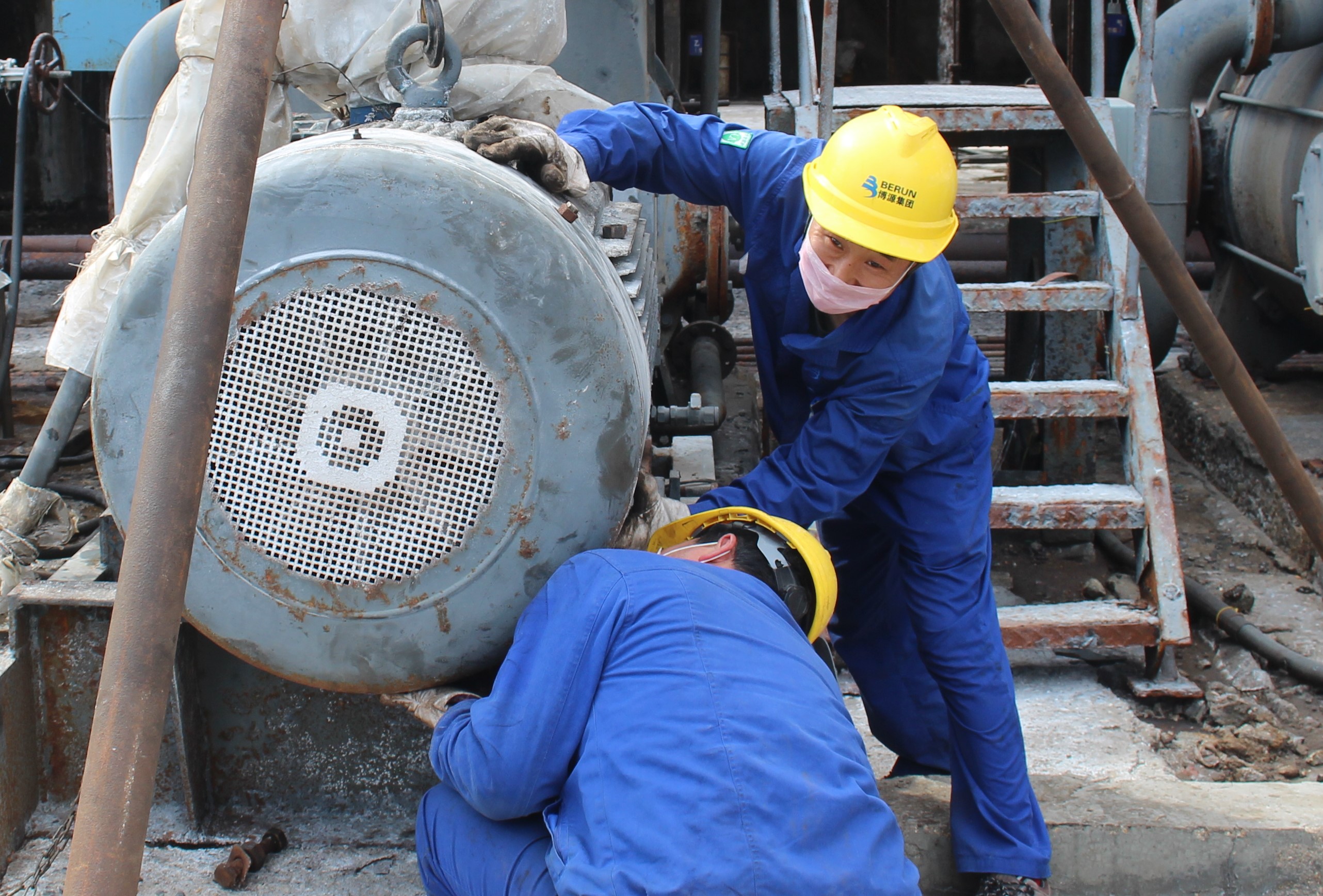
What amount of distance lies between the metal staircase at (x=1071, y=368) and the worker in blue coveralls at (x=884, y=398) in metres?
0.84

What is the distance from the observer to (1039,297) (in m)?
3.57

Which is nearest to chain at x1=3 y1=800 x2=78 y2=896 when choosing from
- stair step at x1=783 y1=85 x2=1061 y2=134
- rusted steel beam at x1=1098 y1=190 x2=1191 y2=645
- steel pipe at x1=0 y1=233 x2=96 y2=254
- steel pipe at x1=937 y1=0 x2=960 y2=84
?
rusted steel beam at x1=1098 y1=190 x2=1191 y2=645

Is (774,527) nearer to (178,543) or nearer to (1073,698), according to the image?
(178,543)

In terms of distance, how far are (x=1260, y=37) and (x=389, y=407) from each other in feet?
13.9

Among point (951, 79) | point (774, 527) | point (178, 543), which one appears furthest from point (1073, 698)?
point (951, 79)

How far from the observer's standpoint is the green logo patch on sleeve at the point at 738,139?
2426 mm

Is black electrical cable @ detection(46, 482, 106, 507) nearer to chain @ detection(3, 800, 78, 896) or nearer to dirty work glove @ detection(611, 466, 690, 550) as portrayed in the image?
chain @ detection(3, 800, 78, 896)

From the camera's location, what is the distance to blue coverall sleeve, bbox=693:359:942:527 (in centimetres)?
221

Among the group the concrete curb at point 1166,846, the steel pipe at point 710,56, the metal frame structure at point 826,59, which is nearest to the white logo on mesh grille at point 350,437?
the concrete curb at point 1166,846

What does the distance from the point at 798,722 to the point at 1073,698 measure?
2284 millimetres

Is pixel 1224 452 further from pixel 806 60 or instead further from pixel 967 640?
pixel 967 640

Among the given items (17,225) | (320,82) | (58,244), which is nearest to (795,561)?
(320,82)

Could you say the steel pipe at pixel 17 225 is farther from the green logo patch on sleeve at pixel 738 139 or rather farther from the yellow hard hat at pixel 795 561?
the yellow hard hat at pixel 795 561

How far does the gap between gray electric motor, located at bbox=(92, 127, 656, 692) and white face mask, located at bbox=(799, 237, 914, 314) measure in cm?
58
